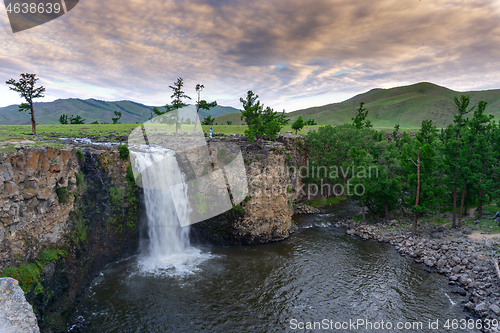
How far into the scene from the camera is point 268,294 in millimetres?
20141

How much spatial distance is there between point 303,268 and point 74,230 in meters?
20.6

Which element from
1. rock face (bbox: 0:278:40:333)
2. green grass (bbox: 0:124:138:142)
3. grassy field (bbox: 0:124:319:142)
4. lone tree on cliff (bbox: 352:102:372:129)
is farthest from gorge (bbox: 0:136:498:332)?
lone tree on cliff (bbox: 352:102:372:129)

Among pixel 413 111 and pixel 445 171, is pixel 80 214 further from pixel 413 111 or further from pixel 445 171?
pixel 413 111

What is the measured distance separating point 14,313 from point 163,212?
17.2 meters

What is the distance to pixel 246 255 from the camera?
26.5m

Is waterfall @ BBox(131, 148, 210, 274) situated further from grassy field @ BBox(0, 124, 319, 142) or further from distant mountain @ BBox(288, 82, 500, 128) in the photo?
distant mountain @ BBox(288, 82, 500, 128)

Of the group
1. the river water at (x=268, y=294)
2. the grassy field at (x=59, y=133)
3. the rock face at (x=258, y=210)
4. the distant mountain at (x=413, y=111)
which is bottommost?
the river water at (x=268, y=294)

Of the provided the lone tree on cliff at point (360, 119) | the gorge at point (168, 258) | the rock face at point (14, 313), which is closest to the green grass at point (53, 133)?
the gorge at point (168, 258)

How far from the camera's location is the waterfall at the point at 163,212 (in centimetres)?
2619

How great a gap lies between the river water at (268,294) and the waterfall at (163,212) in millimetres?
1456

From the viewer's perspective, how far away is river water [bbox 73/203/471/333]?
56.3 ft

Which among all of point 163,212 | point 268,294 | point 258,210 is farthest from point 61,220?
point 258,210

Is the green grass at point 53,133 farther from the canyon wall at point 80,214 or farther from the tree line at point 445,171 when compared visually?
the tree line at point 445,171

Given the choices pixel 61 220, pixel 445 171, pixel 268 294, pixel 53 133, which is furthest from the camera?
pixel 53 133
